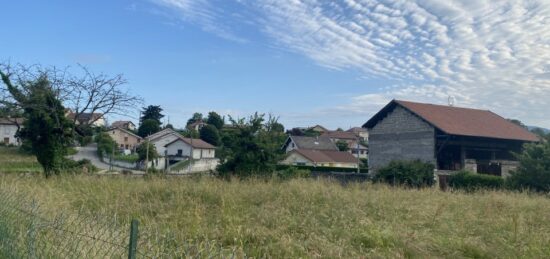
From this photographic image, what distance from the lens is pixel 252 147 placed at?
19641mm

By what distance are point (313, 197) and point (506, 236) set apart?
12.9ft

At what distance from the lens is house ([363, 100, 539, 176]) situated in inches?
1204

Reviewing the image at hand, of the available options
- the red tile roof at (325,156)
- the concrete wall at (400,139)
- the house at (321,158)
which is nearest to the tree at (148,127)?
the red tile roof at (325,156)

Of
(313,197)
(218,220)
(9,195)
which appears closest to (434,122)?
(313,197)

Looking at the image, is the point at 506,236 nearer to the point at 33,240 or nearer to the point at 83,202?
the point at 33,240

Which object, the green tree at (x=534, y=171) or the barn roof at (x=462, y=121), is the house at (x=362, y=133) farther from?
the green tree at (x=534, y=171)

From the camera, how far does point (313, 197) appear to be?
31.9 feet

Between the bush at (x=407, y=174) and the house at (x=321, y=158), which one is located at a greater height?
the house at (x=321, y=158)

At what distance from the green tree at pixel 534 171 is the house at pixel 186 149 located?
41479 mm

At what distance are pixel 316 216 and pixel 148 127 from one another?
2819 inches

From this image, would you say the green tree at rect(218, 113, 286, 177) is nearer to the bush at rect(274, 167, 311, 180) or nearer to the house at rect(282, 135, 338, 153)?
the bush at rect(274, 167, 311, 180)

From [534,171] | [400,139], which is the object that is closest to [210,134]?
[400,139]

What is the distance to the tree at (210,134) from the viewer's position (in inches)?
2670

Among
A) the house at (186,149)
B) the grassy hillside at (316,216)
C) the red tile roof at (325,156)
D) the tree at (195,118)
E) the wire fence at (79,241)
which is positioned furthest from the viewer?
the tree at (195,118)
